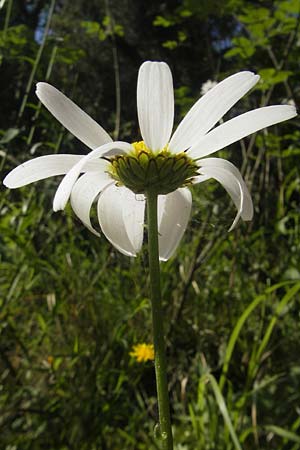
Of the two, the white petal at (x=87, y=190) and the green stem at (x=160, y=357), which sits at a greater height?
the white petal at (x=87, y=190)

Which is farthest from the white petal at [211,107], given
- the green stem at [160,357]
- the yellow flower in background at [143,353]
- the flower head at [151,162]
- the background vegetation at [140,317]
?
the yellow flower in background at [143,353]

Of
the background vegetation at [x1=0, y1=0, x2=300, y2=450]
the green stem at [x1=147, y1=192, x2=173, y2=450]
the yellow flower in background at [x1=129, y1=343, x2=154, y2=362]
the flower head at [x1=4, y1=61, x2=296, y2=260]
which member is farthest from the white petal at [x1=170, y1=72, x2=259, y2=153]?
the yellow flower in background at [x1=129, y1=343, x2=154, y2=362]

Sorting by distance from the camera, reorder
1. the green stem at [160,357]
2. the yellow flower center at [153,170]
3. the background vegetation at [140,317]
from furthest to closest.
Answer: the background vegetation at [140,317] → the yellow flower center at [153,170] → the green stem at [160,357]

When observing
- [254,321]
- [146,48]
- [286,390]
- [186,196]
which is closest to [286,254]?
[254,321]

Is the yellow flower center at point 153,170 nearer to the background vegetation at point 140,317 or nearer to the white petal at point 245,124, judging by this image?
the white petal at point 245,124

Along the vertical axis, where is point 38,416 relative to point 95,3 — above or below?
below

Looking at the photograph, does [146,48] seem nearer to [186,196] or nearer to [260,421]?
[260,421]

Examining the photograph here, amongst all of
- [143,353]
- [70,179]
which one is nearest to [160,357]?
[70,179]
